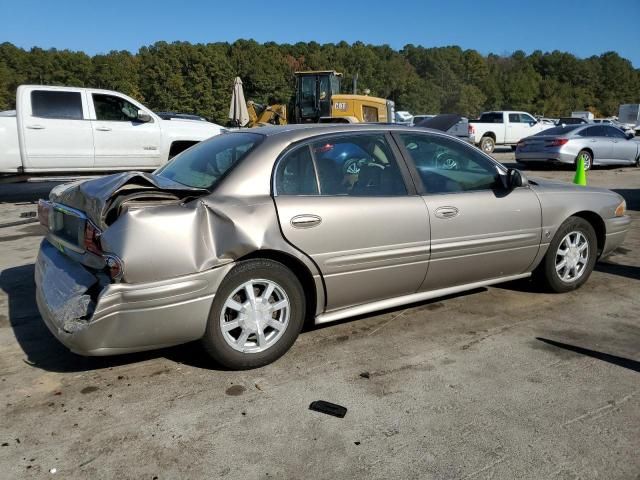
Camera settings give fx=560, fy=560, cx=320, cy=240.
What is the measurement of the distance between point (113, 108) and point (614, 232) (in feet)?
29.2

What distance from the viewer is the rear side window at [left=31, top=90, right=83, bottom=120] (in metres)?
9.84

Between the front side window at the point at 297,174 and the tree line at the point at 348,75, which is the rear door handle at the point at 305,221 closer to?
the front side window at the point at 297,174

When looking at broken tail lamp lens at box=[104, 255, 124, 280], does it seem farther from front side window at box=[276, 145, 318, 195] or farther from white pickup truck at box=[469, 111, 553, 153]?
white pickup truck at box=[469, 111, 553, 153]

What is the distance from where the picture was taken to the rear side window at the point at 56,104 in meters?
9.84

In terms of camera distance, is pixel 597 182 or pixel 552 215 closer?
pixel 552 215

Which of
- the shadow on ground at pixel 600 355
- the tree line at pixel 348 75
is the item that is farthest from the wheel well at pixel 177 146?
the tree line at pixel 348 75

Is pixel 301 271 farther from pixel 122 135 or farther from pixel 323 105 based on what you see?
pixel 323 105

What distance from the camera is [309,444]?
269 cm

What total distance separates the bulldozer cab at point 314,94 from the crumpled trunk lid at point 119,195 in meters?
17.3

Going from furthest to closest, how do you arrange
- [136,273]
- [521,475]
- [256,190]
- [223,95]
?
[223,95]
[256,190]
[136,273]
[521,475]

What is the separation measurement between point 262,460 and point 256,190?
1586 millimetres

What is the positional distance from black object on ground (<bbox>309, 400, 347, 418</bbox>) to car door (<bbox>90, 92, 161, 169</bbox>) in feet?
28.6

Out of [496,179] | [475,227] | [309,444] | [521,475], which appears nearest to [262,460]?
[309,444]

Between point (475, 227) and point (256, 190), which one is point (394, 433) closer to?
point (256, 190)
